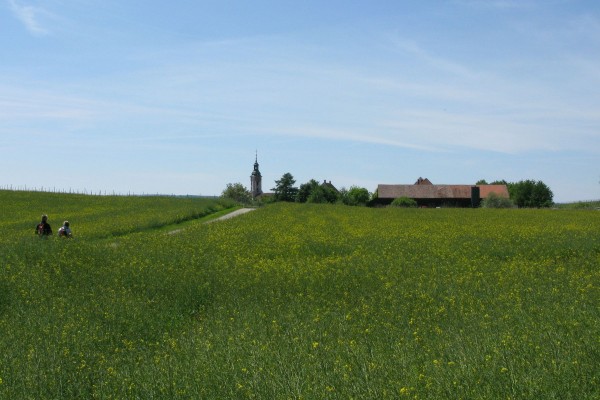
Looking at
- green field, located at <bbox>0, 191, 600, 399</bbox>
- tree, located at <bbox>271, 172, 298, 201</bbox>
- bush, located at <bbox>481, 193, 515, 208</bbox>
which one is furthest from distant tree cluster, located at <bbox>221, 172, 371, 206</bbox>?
green field, located at <bbox>0, 191, 600, 399</bbox>

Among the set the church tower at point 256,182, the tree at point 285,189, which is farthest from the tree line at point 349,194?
the church tower at point 256,182

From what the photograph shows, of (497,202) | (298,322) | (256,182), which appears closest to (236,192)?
(256,182)

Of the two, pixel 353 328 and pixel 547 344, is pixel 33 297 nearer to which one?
pixel 353 328

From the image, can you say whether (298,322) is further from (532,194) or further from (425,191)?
(532,194)

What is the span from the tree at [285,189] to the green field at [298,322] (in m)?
118

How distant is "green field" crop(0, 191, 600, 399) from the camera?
7.95 meters

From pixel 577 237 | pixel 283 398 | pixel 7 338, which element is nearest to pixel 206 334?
pixel 7 338

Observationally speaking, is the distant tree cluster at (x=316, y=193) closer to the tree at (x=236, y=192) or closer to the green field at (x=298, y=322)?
the tree at (x=236, y=192)

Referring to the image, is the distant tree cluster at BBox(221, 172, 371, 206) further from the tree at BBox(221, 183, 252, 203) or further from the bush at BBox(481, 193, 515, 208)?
the bush at BBox(481, 193, 515, 208)

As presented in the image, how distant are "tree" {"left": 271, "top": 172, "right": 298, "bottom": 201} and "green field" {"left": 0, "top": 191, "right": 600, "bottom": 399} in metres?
118

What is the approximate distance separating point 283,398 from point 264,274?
11.3m

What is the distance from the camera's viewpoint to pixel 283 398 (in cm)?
754

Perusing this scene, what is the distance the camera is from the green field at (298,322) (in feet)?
26.1

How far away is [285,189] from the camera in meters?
144
